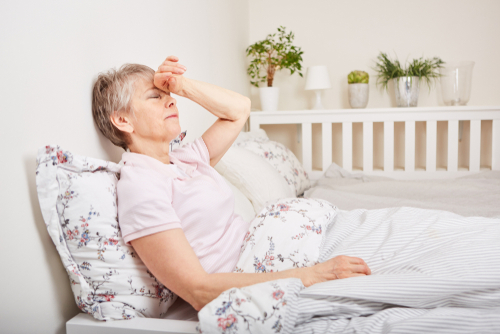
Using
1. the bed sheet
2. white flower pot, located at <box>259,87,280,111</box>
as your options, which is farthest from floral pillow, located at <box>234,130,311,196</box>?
white flower pot, located at <box>259,87,280,111</box>

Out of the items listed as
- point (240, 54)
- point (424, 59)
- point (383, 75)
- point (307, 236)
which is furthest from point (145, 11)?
point (424, 59)

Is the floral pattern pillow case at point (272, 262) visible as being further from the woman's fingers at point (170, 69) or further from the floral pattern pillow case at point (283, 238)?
the woman's fingers at point (170, 69)

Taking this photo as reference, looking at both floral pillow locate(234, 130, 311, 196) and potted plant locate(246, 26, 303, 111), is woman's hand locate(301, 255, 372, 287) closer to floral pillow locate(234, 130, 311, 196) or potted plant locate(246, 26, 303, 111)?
floral pillow locate(234, 130, 311, 196)

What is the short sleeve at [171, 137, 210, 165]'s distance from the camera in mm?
1109

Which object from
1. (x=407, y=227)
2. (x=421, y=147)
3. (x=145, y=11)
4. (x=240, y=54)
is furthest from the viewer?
(x=421, y=147)

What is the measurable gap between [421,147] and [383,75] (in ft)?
1.99

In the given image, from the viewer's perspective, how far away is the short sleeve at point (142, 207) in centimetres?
75

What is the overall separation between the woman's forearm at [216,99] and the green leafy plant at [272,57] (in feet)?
4.67

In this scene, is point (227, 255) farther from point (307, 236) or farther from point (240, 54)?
point (240, 54)

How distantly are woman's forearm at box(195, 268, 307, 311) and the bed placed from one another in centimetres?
6

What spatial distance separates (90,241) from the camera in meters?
0.76

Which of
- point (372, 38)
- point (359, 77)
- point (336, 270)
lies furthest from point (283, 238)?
point (372, 38)

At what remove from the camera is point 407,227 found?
911 mm

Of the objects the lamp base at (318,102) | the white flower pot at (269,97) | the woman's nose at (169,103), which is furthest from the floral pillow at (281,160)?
the woman's nose at (169,103)
